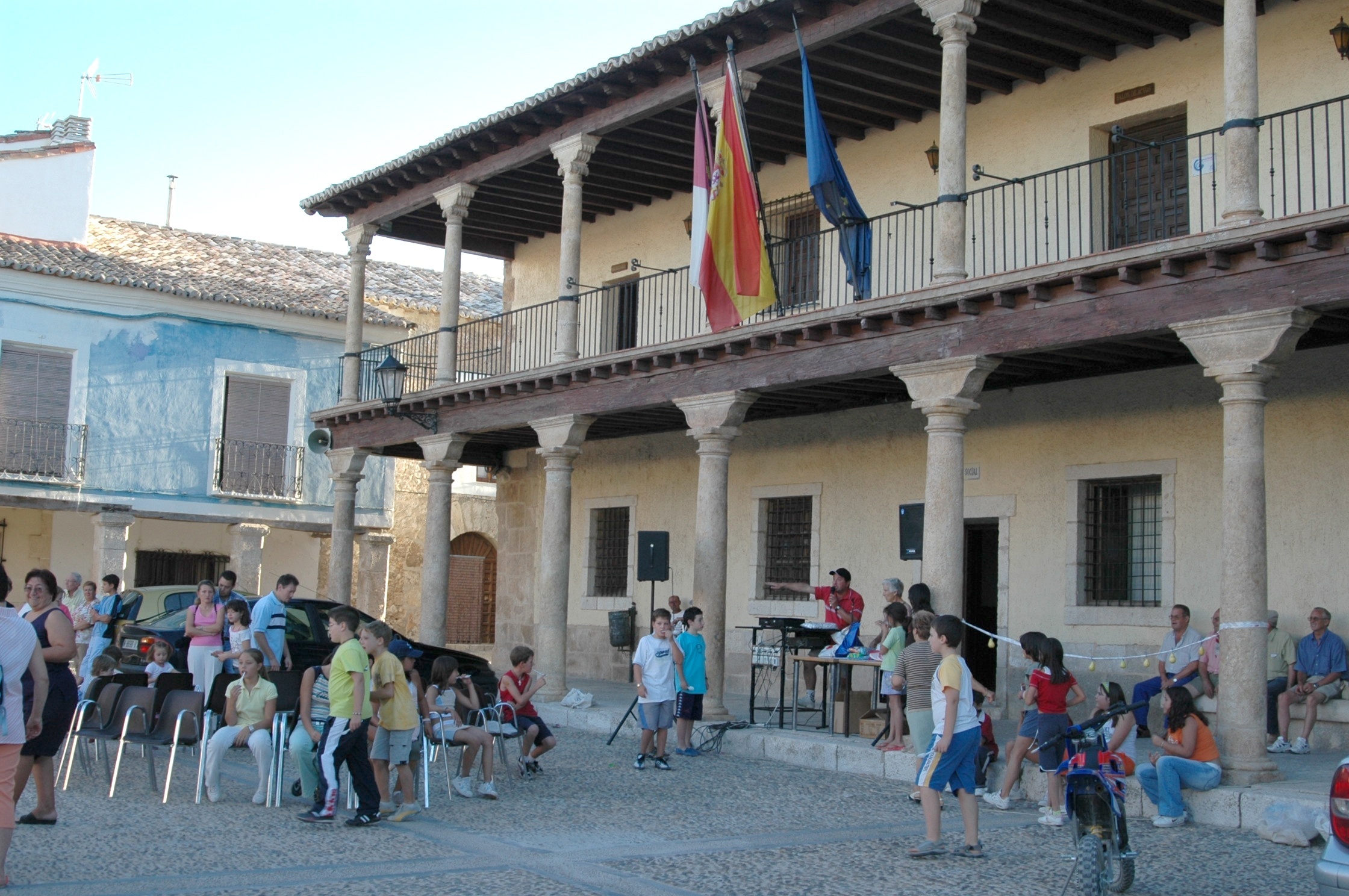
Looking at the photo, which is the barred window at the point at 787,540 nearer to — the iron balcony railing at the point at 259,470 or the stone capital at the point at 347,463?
the stone capital at the point at 347,463

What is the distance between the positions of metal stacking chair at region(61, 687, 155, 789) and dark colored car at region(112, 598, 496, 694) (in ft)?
9.65

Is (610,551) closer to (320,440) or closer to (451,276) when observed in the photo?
(320,440)

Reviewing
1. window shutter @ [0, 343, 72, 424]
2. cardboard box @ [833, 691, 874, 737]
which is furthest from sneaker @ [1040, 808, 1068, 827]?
window shutter @ [0, 343, 72, 424]

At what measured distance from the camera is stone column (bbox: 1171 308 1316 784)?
9.64 metres

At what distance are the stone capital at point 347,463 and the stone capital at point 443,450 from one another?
71.5 inches

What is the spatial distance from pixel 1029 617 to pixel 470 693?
6.47 meters

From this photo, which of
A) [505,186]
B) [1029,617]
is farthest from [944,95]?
[505,186]

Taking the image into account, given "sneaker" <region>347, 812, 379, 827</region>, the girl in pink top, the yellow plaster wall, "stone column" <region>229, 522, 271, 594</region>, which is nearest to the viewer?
"sneaker" <region>347, 812, 379, 827</region>

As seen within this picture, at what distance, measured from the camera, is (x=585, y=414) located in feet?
53.0

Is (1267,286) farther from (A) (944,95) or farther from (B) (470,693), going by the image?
(B) (470,693)

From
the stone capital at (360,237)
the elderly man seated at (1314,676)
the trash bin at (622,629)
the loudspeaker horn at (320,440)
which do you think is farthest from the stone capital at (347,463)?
the elderly man seated at (1314,676)

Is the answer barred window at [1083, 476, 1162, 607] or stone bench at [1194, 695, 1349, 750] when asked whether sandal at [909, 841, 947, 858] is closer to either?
stone bench at [1194, 695, 1349, 750]

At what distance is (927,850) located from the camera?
26.0ft

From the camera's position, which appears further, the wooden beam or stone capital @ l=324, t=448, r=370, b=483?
stone capital @ l=324, t=448, r=370, b=483
